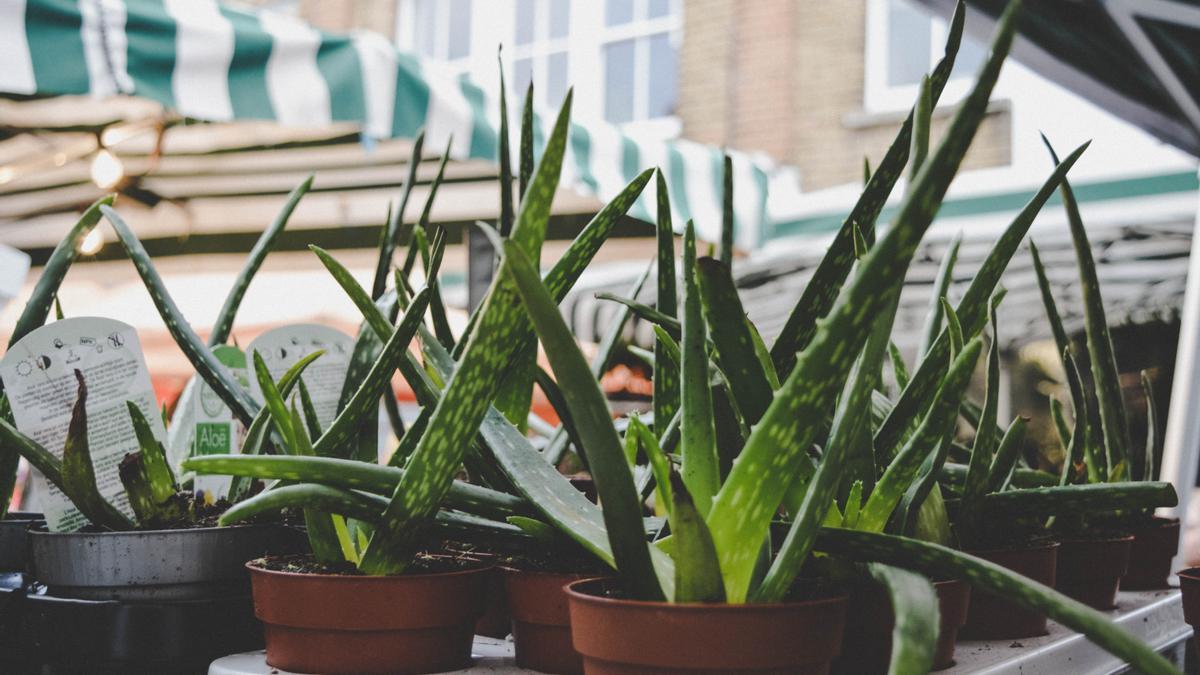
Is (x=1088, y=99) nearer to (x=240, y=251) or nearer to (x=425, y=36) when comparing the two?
(x=240, y=251)

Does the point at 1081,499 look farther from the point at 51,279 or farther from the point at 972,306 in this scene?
the point at 51,279

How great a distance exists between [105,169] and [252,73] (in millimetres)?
1533

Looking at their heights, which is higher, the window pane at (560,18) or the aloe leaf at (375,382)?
the window pane at (560,18)

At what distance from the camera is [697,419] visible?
48 centimetres

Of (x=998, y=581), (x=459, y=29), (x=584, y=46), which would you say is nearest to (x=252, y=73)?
(x=998, y=581)

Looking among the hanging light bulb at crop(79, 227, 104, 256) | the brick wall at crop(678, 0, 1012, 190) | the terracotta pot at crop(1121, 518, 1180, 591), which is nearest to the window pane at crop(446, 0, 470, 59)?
the brick wall at crop(678, 0, 1012, 190)

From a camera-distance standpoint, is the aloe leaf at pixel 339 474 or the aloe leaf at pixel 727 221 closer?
the aloe leaf at pixel 339 474

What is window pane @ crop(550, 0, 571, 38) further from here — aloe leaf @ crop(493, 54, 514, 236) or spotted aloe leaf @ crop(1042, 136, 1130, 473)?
aloe leaf @ crop(493, 54, 514, 236)

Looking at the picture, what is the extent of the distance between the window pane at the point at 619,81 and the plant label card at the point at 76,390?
14.8 feet

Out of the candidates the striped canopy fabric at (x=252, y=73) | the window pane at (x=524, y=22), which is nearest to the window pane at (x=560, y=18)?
the window pane at (x=524, y=22)

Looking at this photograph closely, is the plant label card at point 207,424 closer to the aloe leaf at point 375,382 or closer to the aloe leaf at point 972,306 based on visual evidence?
the aloe leaf at point 375,382

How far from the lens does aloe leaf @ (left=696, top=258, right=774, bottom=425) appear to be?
1.45ft

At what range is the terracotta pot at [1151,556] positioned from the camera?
36.2 inches

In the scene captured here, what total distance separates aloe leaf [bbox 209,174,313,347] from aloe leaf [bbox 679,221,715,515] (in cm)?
42
